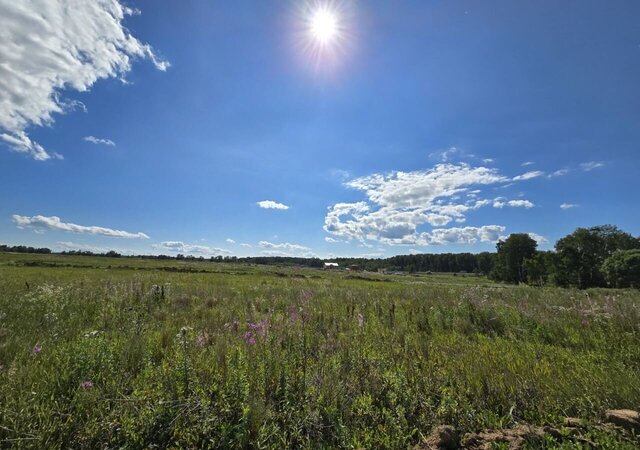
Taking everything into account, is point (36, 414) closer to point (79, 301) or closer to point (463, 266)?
point (79, 301)

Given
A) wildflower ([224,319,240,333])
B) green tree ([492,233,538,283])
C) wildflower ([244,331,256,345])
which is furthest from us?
green tree ([492,233,538,283])

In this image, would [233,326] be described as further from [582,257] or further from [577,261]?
[582,257]

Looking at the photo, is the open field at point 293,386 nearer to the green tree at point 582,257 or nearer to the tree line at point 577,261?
the tree line at point 577,261

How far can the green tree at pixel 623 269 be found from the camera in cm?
5584

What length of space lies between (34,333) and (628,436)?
7.86 metres

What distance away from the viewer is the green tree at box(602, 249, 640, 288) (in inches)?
2199

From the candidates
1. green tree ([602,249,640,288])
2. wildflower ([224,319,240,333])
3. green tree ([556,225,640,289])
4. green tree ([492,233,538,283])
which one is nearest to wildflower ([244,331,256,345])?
wildflower ([224,319,240,333])

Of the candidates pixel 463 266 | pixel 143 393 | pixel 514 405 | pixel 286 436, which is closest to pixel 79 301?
pixel 143 393

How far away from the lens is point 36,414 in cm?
259

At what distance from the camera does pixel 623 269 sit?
57.6 meters

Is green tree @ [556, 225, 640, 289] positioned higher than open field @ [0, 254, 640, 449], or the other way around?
green tree @ [556, 225, 640, 289]

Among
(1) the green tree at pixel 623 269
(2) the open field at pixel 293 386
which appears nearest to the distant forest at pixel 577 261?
(1) the green tree at pixel 623 269

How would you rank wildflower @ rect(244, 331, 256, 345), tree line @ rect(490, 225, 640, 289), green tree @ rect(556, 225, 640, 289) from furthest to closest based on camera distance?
green tree @ rect(556, 225, 640, 289) < tree line @ rect(490, 225, 640, 289) < wildflower @ rect(244, 331, 256, 345)

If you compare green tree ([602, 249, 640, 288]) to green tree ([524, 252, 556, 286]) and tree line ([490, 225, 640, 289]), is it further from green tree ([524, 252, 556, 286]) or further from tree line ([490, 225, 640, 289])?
green tree ([524, 252, 556, 286])
